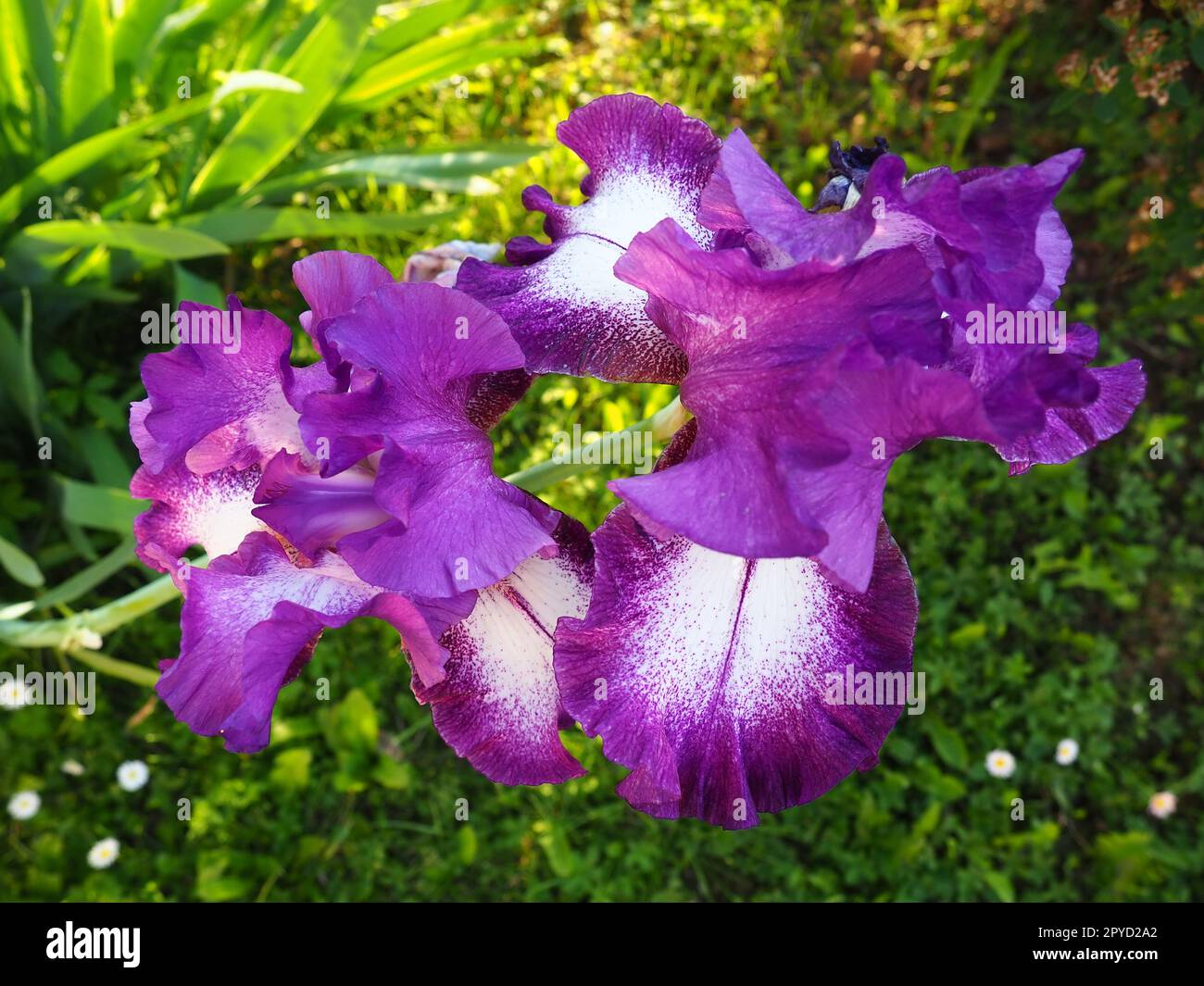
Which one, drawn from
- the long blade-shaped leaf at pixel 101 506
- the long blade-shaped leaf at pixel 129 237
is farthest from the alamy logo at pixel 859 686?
the long blade-shaped leaf at pixel 101 506

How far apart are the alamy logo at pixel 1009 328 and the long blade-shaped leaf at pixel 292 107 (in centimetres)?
194

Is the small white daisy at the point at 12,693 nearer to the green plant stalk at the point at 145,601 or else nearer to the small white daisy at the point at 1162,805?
the green plant stalk at the point at 145,601

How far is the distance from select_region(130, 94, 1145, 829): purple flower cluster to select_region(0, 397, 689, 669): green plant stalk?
0.12m

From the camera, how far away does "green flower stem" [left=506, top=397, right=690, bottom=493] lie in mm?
1271

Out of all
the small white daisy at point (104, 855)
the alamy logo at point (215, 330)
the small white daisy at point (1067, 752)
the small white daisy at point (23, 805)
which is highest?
the alamy logo at point (215, 330)

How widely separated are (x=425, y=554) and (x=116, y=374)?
2.67 meters

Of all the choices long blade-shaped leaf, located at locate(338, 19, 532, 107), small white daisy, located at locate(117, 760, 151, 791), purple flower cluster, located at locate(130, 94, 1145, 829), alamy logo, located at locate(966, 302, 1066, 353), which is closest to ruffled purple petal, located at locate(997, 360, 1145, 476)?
purple flower cluster, located at locate(130, 94, 1145, 829)

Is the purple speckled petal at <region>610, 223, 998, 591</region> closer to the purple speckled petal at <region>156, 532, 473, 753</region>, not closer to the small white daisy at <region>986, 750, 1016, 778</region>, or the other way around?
the purple speckled petal at <region>156, 532, 473, 753</region>

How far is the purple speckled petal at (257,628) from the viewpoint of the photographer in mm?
1072

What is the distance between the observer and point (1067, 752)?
10.5 feet

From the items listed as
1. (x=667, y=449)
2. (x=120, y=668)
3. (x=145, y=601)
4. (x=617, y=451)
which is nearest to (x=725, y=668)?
(x=667, y=449)

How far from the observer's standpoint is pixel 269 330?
3.92 ft

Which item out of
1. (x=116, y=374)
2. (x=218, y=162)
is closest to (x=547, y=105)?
(x=218, y=162)
